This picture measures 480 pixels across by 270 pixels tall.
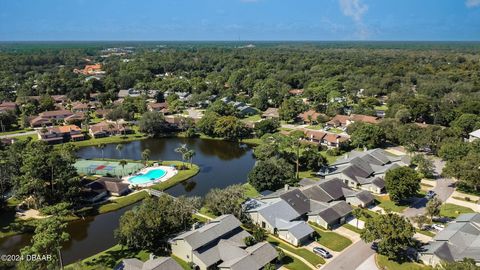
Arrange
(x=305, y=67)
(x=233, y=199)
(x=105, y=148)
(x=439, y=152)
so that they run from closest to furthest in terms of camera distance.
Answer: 1. (x=233, y=199)
2. (x=439, y=152)
3. (x=105, y=148)
4. (x=305, y=67)

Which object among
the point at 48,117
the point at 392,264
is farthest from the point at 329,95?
the point at 392,264

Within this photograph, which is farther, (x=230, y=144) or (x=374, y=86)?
A: (x=374, y=86)

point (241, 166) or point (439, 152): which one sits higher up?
point (439, 152)

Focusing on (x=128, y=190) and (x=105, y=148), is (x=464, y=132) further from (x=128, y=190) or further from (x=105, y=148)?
(x=105, y=148)

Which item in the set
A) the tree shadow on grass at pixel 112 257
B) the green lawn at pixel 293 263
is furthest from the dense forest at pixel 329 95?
the tree shadow on grass at pixel 112 257

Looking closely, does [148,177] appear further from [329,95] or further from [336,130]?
[329,95]

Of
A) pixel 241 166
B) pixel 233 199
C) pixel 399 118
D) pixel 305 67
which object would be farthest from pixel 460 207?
pixel 305 67

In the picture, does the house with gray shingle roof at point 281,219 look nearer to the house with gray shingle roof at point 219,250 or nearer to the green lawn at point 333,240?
the green lawn at point 333,240
